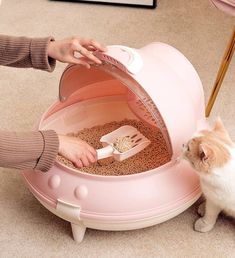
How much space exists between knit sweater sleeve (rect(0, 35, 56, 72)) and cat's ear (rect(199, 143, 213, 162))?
17.3 inches

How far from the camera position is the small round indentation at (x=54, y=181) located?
109cm

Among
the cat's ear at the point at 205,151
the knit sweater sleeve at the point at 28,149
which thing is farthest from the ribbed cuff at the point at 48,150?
the cat's ear at the point at 205,151

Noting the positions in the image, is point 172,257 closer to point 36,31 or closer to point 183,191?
point 183,191

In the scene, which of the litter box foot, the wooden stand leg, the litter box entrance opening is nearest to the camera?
Answer: the litter box foot

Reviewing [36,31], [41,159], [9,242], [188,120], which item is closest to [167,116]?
[188,120]

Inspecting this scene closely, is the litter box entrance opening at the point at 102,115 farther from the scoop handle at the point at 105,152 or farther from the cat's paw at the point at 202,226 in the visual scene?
the cat's paw at the point at 202,226

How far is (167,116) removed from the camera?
3.51 ft

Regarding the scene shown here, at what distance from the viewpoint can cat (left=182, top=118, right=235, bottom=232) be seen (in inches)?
40.4

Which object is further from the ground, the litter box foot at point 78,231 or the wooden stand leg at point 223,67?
the wooden stand leg at point 223,67

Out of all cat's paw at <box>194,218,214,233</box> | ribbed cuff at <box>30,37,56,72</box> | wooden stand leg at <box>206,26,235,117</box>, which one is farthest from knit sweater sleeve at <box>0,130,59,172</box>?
wooden stand leg at <box>206,26,235,117</box>

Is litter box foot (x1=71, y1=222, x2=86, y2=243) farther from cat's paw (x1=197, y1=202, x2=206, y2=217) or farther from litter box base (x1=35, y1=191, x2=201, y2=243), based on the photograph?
cat's paw (x1=197, y1=202, x2=206, y2=217)

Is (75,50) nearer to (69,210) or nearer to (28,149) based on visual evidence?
(28,149)

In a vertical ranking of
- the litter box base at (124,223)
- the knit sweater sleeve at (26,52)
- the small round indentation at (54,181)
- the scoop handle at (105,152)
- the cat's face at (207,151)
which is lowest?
the litter box base at (124,223)

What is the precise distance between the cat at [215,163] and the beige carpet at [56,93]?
14 cm
